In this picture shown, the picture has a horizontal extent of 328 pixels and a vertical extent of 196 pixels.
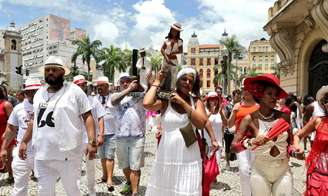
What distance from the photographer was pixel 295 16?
18.9 metres

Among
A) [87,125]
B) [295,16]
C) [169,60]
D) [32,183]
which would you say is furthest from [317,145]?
[295,16]

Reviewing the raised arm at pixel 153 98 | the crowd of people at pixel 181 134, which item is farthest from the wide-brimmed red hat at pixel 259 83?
the raised arm at pixel 153 98

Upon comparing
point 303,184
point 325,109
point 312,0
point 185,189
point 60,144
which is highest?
point 312,0

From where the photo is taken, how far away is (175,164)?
4.33 metres

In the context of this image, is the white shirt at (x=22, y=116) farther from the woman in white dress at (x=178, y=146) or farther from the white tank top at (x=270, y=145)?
the white tank top at (x=270, y=145)

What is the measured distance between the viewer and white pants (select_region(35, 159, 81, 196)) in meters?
4.73

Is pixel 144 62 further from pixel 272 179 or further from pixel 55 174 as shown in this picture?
pixel 272 179

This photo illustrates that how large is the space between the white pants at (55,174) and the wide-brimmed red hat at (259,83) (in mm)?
2025

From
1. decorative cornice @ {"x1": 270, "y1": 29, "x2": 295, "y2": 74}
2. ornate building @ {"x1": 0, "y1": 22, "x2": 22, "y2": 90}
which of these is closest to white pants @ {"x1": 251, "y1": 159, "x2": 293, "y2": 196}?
decorative cornice @ {"x1": 270, "y1": 29, "x2": 295, "y2": 74}

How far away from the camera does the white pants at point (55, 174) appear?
4733mm

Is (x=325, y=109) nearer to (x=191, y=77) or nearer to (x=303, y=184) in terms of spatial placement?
Result: (x=191, y=77)

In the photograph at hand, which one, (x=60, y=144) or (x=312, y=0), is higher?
(x=312, y=0)

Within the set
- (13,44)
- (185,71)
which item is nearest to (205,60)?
(13,44)

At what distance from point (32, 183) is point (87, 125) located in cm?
398
